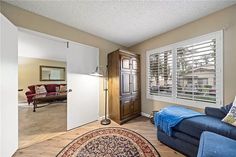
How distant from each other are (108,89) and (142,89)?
111 centimetres

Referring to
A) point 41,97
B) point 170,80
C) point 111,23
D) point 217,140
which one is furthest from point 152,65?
point 41,97

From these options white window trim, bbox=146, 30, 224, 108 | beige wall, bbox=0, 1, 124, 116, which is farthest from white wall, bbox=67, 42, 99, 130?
white window trim, bbox=146, 30, 224, 108

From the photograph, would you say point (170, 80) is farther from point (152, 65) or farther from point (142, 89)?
Result: point (142, 89)

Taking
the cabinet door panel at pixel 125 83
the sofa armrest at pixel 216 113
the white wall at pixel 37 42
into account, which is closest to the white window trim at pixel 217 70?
the sofa armrest at pixel 216 113

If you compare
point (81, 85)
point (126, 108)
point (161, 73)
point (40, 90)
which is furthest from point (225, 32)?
point (40, 90)

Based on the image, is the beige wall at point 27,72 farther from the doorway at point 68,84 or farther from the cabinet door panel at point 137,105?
the cabinet door panel at point 137,105

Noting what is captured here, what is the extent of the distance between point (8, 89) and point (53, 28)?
150 centimetres

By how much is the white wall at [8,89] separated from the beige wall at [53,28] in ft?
1.07

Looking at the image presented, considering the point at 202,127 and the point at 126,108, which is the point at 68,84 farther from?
the point at 202,127

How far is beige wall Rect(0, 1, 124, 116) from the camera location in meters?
2.21

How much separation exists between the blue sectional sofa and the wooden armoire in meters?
1.45

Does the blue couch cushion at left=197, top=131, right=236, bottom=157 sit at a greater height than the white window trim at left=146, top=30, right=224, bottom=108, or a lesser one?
lesser

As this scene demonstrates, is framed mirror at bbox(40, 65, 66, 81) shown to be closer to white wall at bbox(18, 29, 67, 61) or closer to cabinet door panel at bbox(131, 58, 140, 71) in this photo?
white wall at bbox(18, 29, 67, 61)

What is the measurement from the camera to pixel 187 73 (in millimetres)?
2895
